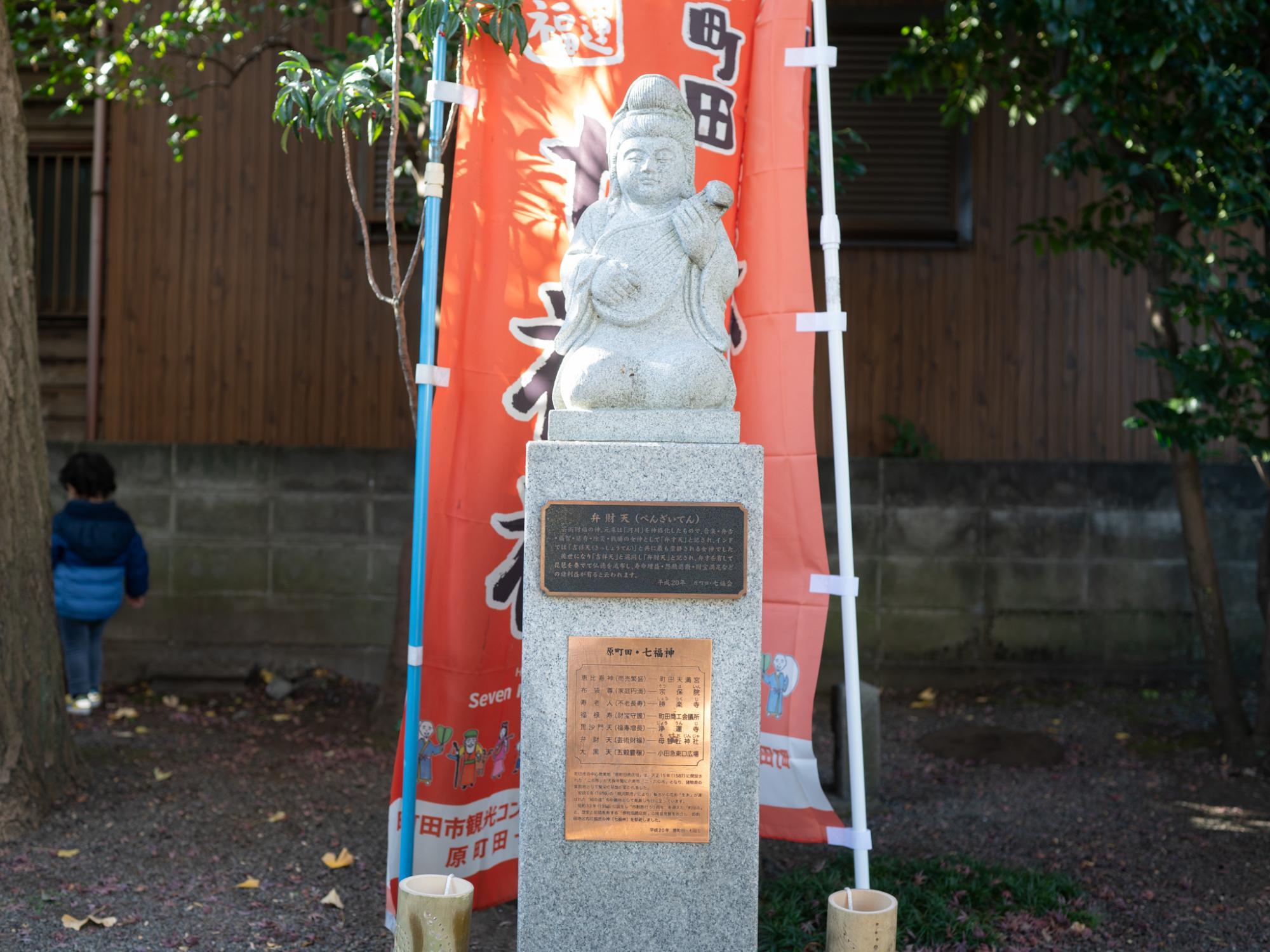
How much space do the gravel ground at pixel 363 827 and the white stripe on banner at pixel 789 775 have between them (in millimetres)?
528

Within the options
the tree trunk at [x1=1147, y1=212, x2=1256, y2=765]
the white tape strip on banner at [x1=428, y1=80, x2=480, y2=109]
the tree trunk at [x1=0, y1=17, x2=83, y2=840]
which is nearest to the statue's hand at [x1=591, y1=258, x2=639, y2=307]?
the white tape strip on banner at [x1=428, y1=80, x2=480, y2=109]

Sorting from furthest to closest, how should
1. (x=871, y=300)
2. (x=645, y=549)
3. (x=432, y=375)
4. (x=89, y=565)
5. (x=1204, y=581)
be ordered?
(x=871, y=300)
(x=89, y=565)
(x=1204, y=581)
(x=432, y=375)
(x=645, y=549)

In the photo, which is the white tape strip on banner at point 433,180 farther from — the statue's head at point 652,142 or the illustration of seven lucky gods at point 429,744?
the illustration of seven lucky gods at point 429,744

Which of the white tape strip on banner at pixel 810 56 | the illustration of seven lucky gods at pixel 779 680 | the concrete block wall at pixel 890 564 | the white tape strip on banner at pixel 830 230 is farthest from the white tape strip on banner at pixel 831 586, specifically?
the concrete block wall at pixel 890 564

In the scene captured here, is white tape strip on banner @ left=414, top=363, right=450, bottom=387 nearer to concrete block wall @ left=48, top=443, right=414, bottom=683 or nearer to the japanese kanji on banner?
the japanese kanji on banner

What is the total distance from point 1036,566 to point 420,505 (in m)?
4.99

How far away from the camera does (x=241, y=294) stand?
311 inches

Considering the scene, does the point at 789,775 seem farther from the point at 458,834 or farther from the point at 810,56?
the point at 810,56

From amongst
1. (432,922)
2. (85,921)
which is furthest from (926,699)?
(85,921)

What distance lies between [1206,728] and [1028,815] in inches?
78.2

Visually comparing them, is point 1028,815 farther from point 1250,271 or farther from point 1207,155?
point 1207,155

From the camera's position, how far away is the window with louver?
7859 millimetres

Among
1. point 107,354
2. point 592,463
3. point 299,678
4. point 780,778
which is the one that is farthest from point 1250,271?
point 107,354

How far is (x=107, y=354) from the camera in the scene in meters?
7.95
